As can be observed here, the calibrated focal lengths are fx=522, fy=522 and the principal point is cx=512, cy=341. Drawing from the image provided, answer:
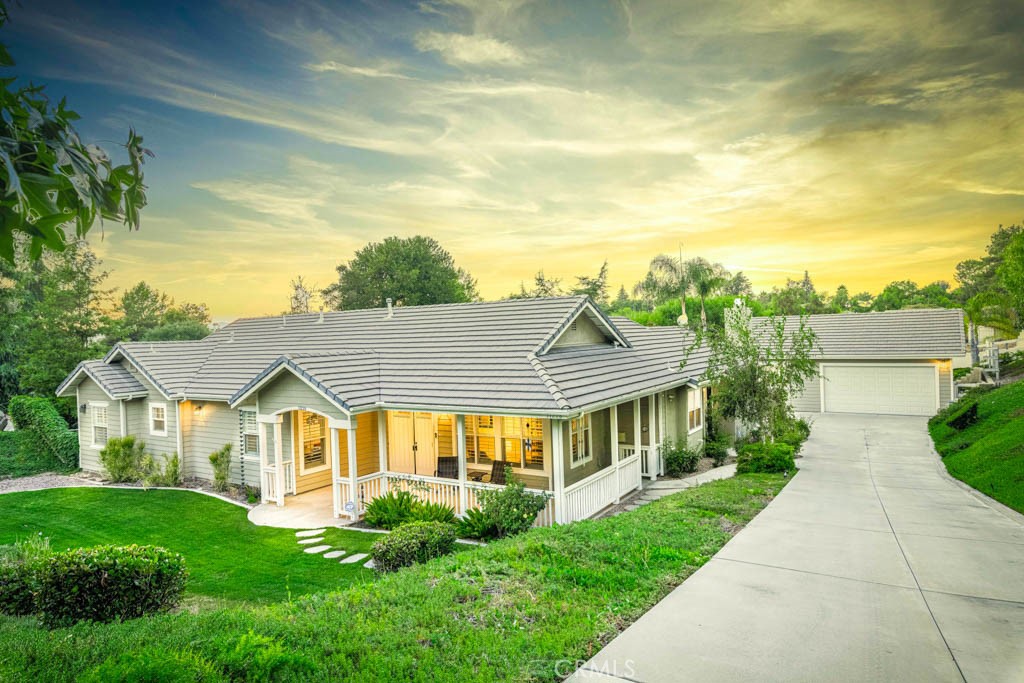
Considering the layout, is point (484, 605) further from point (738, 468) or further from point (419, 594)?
point (738, 468)

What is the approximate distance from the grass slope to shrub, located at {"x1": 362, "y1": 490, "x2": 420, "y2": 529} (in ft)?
39.6

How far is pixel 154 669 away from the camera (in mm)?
3496

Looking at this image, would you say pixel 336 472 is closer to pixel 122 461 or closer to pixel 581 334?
pixel 581 334

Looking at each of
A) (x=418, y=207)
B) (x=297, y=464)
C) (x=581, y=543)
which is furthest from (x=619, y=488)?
(x=418, y=207)

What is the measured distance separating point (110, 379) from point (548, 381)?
15.2m

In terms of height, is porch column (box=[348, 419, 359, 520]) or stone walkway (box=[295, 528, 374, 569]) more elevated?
porch column (box=[348, 419, 359, 520])

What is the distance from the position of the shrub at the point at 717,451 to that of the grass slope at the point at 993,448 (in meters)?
5.75

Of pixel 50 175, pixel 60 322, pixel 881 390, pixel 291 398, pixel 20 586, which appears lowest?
pixel 881 390

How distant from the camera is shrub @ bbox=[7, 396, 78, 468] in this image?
18734mm

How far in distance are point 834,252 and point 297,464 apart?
29411 millimetres

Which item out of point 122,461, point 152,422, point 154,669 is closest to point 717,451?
point 154,669

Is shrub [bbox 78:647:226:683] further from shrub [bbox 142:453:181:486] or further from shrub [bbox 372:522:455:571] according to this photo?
shrub [bbox 142:453:181:486]

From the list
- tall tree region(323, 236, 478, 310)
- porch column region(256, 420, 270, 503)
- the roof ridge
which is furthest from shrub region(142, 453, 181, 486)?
tall tree region(323, 236, 478, 310)

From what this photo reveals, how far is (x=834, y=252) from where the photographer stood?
95.8 feet
